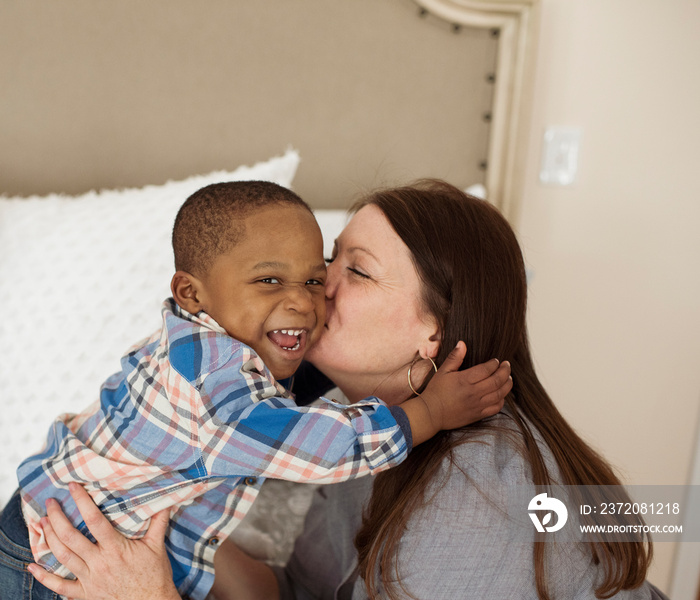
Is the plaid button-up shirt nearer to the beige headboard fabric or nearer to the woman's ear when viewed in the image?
the woman's ear

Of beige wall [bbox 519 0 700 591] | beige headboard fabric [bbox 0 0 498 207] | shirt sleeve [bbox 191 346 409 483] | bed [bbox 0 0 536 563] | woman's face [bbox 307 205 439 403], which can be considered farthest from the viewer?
beige wall [bbox 519 0 700 591]

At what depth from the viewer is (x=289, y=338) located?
37.1 inches

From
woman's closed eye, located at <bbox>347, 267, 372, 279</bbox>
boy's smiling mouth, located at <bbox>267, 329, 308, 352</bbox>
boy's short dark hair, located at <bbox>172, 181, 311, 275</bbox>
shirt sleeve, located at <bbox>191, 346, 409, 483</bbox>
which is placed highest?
boy's short dark hair, located at <bbox>172, 181, 311, 275</bbox>

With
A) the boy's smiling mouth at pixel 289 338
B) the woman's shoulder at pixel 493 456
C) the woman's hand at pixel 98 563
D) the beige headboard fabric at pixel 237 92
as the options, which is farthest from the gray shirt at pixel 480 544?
the beige headboard fabric at pixel 237 92

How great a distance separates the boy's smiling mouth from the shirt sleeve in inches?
4.8

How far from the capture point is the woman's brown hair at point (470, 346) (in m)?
0.90

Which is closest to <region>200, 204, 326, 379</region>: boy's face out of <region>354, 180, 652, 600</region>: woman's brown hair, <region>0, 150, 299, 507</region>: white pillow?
<region>354, 180, 652, 600</region>: woman's brown hair

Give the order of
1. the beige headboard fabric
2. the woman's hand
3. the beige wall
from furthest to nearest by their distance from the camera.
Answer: the beige wall < the beige headboard fabric < the woman's hand

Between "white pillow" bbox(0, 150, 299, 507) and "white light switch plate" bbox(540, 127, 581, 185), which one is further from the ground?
"white light switch plate" bbox(540, 127, 581, 185)

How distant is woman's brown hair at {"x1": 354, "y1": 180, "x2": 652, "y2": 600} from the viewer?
903 millimetres

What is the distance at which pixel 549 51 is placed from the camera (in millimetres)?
1623

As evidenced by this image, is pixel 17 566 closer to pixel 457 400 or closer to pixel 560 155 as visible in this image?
pixel 457 400

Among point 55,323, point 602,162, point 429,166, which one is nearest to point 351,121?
point 429,166
